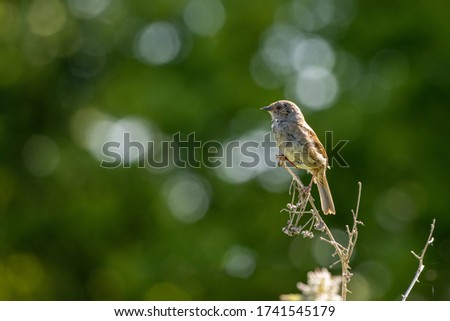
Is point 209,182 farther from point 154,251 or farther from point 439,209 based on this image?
point 439,209


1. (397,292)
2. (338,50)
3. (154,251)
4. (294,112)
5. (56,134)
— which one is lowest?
(397,292)

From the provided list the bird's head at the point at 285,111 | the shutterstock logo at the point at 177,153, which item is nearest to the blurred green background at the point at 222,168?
the shutterstock logo at the point at 177,153

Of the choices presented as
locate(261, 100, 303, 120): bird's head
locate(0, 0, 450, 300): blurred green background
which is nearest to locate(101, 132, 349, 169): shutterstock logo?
locate(0, 0, 450, 300): blurred green background

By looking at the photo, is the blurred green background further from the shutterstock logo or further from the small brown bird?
the small brown bird

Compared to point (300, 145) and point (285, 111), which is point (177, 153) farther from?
point (300, 145)

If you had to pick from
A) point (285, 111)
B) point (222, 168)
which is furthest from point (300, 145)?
point (222, 168)
